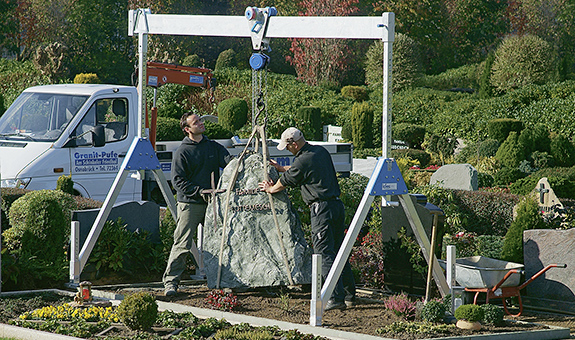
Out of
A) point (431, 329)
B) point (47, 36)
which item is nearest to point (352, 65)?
point (47, 36)

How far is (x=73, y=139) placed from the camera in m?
12.0

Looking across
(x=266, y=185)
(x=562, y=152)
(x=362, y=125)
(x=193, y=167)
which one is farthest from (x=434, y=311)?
(x=362, y=125)

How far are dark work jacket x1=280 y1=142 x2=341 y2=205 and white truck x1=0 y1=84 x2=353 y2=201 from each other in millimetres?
4999

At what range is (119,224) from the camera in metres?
9.54

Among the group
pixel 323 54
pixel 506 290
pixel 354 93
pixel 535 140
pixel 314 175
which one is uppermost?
pixel 323 54

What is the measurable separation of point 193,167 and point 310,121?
16.8 meters

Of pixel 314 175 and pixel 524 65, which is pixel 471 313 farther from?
pixel 524 65

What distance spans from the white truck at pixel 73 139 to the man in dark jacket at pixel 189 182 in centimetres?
366

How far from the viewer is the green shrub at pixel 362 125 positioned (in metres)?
24.6

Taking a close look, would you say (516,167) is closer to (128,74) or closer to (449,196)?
(449,196)

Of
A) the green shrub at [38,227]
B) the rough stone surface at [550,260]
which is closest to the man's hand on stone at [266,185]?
the green shrub at [38,227]

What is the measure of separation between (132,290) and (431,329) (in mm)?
3664

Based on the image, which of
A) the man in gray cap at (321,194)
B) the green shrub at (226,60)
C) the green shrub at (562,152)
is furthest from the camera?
the green shrub at (226,60)

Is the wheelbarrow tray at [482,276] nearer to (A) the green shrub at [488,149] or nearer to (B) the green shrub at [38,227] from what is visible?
(B) the green shrub at [38,227]
